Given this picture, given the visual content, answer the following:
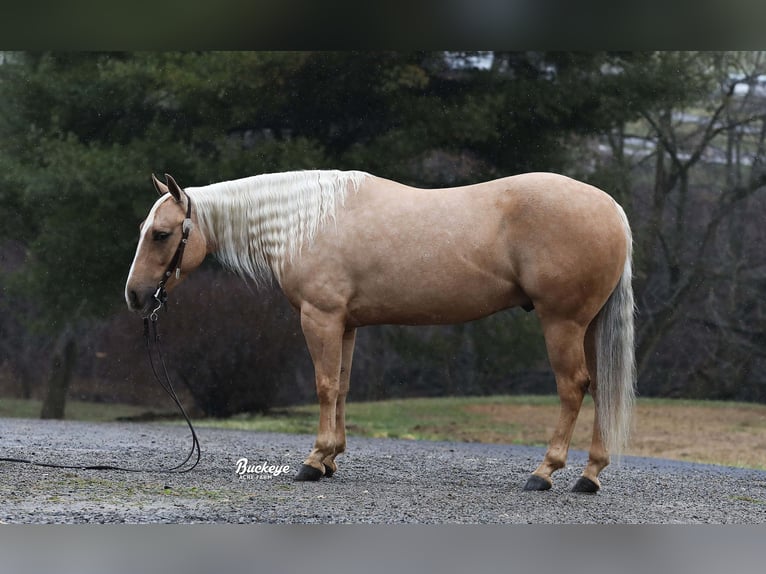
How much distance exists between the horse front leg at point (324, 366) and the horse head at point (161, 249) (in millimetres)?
709

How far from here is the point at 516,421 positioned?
10422mm

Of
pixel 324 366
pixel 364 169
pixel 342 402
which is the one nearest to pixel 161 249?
pixel 324 366

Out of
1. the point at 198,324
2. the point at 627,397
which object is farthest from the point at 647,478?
the point at 198,324

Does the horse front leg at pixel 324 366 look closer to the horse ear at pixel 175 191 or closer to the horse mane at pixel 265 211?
the horse mane at pixel 265 211

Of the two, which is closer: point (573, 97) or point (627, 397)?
point (627, 397)

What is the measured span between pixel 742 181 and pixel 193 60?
650cm

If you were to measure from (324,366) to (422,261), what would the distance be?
29.1 inches

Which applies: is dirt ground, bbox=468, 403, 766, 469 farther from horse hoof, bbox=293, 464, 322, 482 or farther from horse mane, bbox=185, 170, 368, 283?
horse mane, bbox=185, 170, 368, 283

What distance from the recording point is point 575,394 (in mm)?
4574

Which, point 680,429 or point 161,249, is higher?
point 161,249

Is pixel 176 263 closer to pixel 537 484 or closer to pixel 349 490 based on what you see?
pixel 349 490

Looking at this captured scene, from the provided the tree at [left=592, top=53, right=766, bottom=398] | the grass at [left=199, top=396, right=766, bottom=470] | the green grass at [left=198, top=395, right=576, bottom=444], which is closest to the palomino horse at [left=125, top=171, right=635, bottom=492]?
the grass at [left=199, top=396, right=766, bottom=470]

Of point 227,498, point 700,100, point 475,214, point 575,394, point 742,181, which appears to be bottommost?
point 227,498
